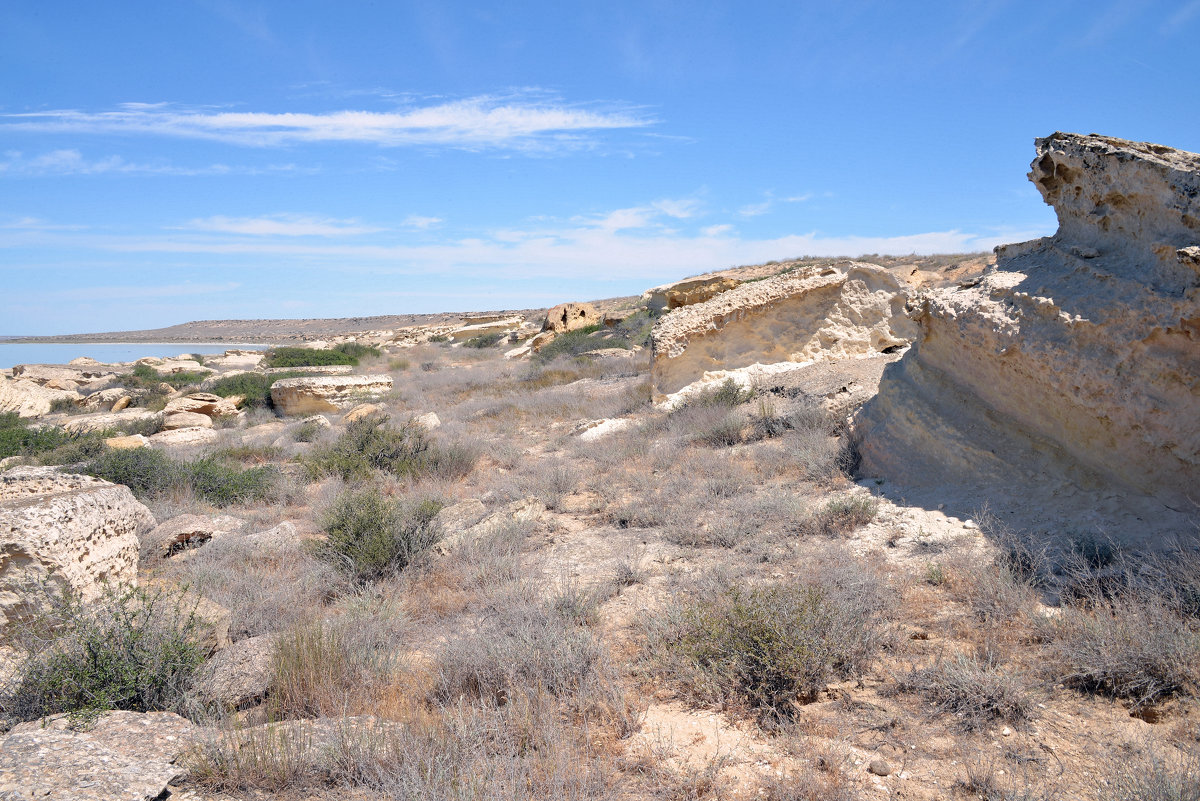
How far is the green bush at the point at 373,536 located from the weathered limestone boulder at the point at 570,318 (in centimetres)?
1941

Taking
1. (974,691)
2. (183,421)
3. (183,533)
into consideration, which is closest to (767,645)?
(974,691)

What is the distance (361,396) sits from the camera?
13.9 metres

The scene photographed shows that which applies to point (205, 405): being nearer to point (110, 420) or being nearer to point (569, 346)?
point (110, 420)

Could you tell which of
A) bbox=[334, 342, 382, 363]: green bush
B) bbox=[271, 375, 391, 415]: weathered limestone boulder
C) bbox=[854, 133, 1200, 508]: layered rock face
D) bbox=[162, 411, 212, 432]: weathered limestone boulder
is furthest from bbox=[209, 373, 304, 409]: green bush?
bbox=[854, 133, 1200, 508]: layered rock face

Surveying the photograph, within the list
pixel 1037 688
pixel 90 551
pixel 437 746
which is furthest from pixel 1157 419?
pixel 90 551

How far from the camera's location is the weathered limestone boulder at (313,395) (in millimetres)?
13367

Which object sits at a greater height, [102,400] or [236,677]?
[102,400]

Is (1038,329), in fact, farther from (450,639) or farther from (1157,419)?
(450,639)

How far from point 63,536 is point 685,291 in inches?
755

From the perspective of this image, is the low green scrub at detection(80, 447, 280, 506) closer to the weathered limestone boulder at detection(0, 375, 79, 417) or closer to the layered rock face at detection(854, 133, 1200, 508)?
the layered rock face at detection(854, 133, 1200, 508)

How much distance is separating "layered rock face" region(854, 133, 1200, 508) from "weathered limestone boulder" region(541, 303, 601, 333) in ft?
63.4

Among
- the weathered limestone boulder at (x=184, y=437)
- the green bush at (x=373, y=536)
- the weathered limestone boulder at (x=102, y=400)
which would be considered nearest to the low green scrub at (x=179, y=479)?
the green bush at (x=373, y=536)

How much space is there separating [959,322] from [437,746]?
15.4 feet

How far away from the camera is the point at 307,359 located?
2277 centimetres
